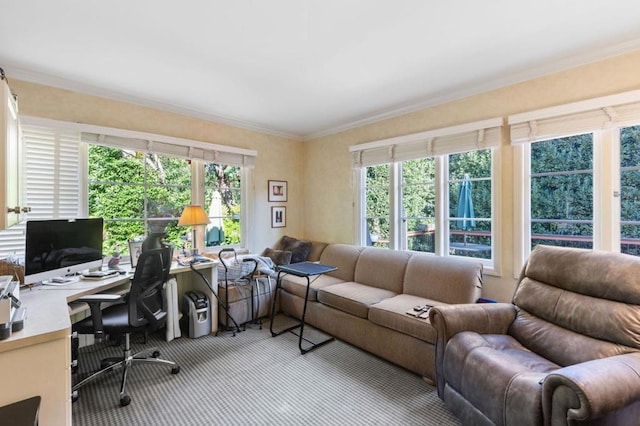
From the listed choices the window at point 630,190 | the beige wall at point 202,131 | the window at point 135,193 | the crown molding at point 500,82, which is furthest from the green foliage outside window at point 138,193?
the window at point 630,190

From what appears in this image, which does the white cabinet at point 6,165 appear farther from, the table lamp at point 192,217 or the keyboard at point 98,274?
the table lamp at point 192,217

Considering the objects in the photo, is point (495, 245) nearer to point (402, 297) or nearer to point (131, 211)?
point (402, 297)

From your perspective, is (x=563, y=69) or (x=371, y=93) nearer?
(x=563, y=69)

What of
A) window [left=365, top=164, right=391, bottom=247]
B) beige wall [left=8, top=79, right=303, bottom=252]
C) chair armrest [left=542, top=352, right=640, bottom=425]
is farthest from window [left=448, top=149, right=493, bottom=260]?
beige wall [left=8, top=79, right=303, bottom=252]

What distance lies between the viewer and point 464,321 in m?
2.06

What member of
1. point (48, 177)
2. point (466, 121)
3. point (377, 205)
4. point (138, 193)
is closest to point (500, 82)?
point (466, 121)

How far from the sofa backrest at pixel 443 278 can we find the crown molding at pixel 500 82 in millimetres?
1722

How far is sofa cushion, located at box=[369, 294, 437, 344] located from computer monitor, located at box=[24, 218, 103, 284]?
2.57 m

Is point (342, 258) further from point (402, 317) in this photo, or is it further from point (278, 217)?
point (402, 317)

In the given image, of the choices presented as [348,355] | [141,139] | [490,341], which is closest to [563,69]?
[490,341]

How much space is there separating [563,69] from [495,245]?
1626 millimetres

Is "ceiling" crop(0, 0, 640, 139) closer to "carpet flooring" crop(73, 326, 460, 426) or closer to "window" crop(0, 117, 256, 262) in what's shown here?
"window" crop(0, 117, 256, 262)

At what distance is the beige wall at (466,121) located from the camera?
2.38 meters

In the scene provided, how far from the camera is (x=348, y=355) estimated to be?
285cm
